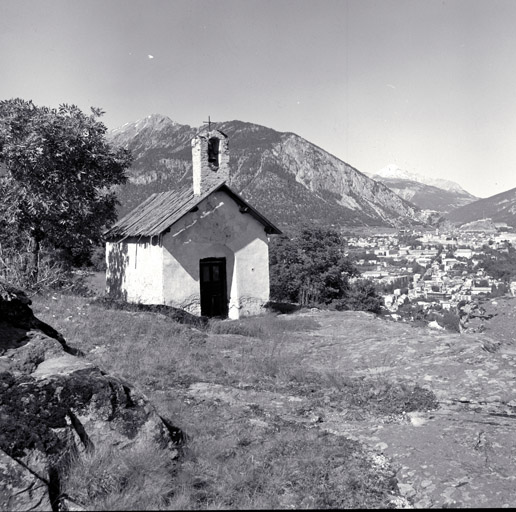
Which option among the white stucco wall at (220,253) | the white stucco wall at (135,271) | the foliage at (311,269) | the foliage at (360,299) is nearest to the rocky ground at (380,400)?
the white stucco wall at (220,253)

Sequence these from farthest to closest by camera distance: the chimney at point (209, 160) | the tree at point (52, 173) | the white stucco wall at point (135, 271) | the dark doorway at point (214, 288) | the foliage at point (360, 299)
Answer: the foliage at point (360, 299)
the dark doorway at point (214, 288)
the chimney at point (209, 160)
the white stucco wall at point (135, 271)
the tree at point (52, 173)

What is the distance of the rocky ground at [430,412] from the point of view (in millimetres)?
4680

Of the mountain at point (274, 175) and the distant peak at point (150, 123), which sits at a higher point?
the distant peak at point (150, 123)

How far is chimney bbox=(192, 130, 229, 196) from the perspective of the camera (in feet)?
54.5

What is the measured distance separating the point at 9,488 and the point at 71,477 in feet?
1.73

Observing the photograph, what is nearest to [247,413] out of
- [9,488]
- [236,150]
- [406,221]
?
[9,488]

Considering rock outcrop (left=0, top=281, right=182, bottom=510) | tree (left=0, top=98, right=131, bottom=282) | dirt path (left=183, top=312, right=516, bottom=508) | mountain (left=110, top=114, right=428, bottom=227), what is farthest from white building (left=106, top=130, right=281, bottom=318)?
mountain (left=110, top=114, right=428, bottom=227)

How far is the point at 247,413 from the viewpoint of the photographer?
656 cm

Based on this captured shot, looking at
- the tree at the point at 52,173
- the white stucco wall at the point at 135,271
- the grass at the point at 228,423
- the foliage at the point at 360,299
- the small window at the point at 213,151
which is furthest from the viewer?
the foliage at the point at 360,299

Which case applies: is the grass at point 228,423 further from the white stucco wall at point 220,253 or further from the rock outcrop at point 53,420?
the white stucco wall at point 220,253

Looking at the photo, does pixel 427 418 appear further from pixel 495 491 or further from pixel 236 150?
pixel 236 150

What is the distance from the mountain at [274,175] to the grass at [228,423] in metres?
73.0

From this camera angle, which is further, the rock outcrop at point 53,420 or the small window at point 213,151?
the small window at point 213,151

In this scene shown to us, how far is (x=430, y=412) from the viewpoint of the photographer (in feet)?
22.7
